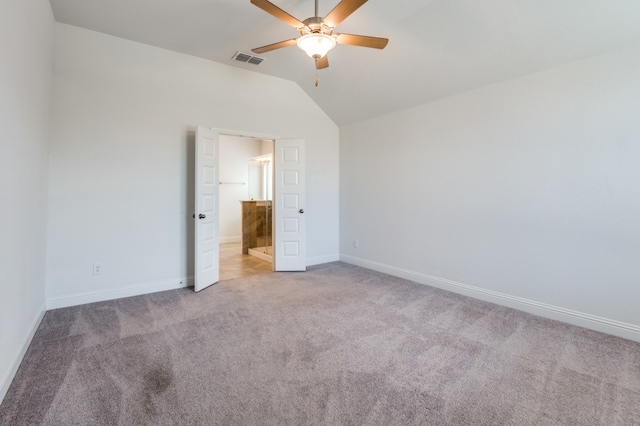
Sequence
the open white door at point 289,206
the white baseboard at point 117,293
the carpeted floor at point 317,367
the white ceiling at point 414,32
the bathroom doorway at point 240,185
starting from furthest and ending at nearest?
the bathroom doorway at point 240,185, the open white door at point 289,206, the white baseboard at point 117,293, the white ceiling at point 414,32, the carpeted floor at point 317,367

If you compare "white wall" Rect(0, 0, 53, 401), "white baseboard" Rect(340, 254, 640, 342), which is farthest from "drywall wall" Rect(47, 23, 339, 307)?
"white baseboard" Rect(340, 254, 640, 342)

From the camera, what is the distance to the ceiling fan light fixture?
94.3 inches

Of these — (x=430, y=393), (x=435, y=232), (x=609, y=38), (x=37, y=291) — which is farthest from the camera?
(x=435, y=232)

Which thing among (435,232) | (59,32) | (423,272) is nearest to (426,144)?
(435,232)

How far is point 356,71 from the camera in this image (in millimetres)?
4074

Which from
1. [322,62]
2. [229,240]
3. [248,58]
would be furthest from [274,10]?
[229,240]

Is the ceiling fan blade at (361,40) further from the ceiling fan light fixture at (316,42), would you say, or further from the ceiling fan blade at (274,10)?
the ceiling fan blade at (274,10)

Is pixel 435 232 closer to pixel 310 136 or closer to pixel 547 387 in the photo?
pixel 547 387

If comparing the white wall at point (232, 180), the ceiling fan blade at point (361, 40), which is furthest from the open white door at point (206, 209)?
the white wall at point (232, 180)

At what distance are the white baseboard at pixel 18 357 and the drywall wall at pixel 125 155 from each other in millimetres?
562

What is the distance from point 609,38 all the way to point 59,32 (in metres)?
5.42

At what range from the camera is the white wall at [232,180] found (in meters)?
7.68

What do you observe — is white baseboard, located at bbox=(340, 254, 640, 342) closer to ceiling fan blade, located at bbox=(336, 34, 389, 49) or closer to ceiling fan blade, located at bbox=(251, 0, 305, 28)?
ceiling fan blade, located at bbox=(336, 34, 389, 49)

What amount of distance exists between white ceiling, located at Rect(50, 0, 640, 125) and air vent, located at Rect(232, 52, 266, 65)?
0.07 meters
